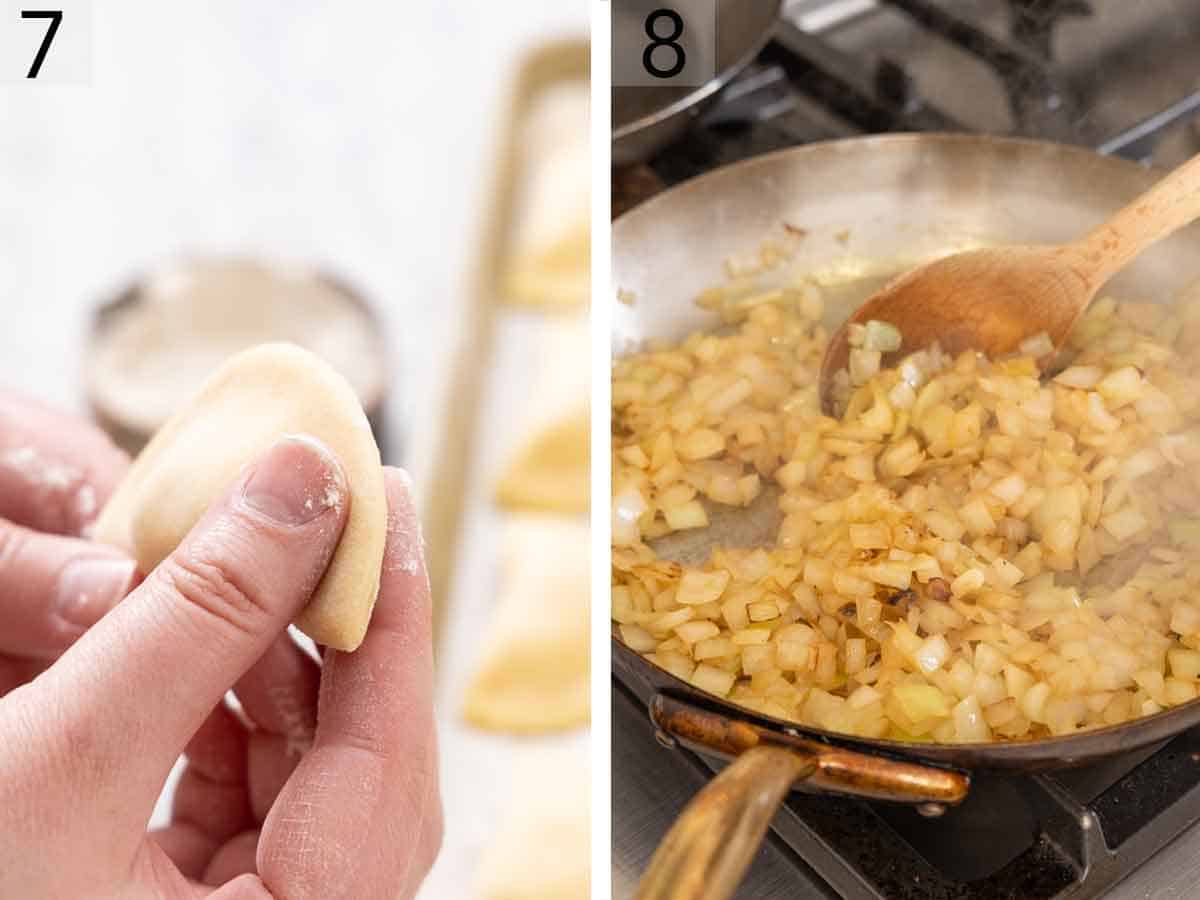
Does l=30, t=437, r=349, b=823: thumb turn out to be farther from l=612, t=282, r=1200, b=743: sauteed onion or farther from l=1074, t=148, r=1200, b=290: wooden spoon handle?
l=1074, t=148, r=1200, b=290: wooden spoon handle

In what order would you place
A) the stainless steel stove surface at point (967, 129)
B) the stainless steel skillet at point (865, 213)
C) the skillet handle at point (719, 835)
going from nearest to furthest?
the skillet handle at point (719, 835), the stainless steel stove surface at point (967, 129), the stainless steel skillet at point (865, 213)

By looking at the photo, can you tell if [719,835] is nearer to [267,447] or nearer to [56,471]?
[267,447]

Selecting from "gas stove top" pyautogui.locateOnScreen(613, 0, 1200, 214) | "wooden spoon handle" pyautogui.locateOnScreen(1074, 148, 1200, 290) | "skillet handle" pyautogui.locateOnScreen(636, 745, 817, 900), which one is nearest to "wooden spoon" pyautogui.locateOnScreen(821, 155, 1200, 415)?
"wooden spoon handle" pyautogui.locateOnScreen(1074, 148, 1200, 290)

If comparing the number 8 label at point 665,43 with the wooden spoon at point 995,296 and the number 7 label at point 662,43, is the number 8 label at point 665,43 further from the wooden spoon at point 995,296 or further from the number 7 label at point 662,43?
the wooden spoon at point 995,296

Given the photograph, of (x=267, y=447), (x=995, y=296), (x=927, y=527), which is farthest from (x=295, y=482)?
(x=995, y=296)

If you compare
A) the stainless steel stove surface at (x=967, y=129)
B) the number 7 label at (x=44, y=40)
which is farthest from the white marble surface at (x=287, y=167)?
the stainless steel stove surface at (x=967, y=129)

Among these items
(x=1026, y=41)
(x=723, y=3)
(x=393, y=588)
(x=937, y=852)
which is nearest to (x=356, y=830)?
(x=393, y=588)

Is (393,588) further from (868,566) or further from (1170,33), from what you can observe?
(1170,33)
